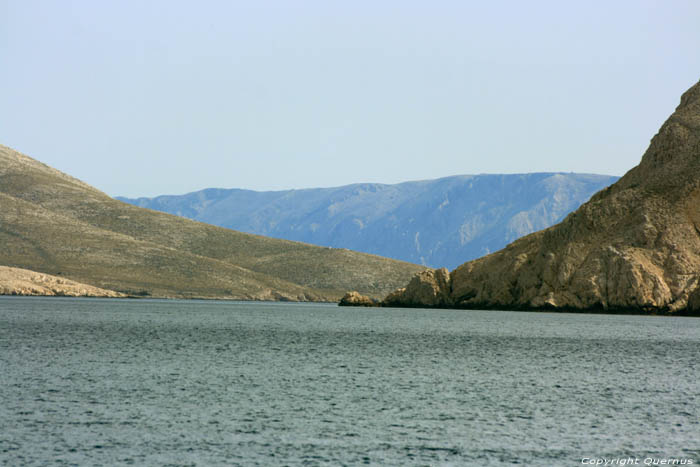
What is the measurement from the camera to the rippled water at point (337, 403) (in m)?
24.1

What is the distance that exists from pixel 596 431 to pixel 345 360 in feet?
85.6

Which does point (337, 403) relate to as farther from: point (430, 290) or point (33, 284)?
point (33, 284)

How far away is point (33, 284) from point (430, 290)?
86802 millimetres

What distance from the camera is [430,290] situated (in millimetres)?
157625

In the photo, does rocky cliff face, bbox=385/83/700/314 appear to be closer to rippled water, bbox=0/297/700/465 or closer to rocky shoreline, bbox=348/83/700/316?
rocky shoreline, bbox=348/83/700/316

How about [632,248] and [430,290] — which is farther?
[430,290]

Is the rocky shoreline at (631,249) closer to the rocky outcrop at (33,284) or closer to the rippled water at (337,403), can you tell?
the rippled water at (337,403)

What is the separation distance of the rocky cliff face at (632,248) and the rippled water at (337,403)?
52.7 m

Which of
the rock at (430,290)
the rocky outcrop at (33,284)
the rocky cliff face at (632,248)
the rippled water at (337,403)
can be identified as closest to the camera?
the rippled water at (337,403)

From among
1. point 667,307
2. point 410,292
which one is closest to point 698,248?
point 667,307

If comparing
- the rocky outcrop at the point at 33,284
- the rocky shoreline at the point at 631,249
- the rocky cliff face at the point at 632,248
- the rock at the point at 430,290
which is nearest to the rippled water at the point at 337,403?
the rocky shoreline at the point at 631,249

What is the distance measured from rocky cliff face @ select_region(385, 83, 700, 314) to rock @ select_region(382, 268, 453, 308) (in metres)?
16.2

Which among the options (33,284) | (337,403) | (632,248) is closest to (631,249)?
(632,248)

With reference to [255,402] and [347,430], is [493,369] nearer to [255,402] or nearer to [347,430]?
[255,402]
